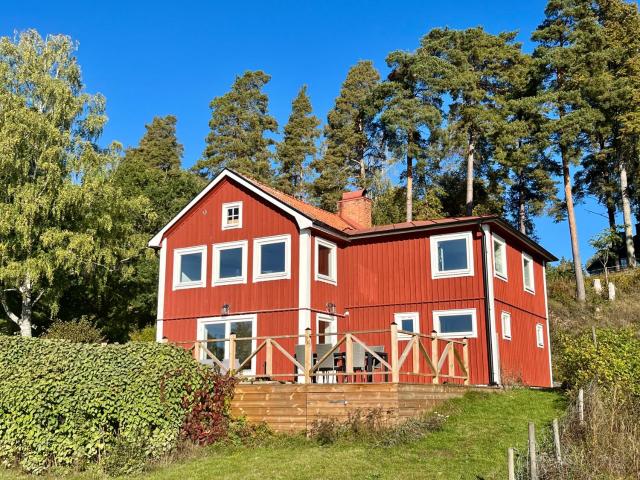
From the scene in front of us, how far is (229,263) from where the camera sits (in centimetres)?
2022

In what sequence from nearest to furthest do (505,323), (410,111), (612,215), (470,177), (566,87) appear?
(505,323), (566,87), (410,111), (470,177), (612,215)

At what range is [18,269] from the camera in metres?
22.8

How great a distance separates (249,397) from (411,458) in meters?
4.63

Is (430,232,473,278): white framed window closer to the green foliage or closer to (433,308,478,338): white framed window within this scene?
(433,308,478,338): white framed window

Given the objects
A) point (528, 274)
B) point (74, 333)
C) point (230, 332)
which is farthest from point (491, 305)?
point (74, 333)

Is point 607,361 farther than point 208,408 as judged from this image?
No

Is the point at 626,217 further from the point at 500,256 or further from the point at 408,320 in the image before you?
the point at 408,320

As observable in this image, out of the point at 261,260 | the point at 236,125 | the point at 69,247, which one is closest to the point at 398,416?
the point at 261,260

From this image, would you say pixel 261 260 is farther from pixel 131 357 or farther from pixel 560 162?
pixel 560 162

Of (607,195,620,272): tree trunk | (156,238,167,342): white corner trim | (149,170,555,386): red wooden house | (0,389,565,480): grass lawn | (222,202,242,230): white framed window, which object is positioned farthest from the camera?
(607,195,620,272): tree trunk

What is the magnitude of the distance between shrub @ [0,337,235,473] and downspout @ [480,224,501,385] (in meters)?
8.80

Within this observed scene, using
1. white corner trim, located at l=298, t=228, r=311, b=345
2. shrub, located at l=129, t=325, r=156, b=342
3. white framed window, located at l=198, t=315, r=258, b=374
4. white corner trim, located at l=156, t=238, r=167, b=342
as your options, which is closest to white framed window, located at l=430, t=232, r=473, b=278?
white corner trim, located at l=298, t=228, r=311, b=345

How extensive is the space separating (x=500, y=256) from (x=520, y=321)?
2421mm

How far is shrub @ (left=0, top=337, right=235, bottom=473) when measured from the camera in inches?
445
